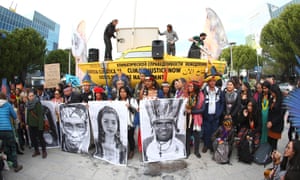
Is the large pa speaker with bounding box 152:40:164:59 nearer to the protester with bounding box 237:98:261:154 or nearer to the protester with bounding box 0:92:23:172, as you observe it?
the protester with bounding box 237:98:261:154

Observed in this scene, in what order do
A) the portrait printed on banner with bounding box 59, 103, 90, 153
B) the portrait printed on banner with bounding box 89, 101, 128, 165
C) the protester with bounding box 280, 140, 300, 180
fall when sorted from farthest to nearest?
the portrait printed on banner with bounding box 59, 103, 90, 153, the portrait printed on banner with bounding box 89, 101, 128, 165, the protester with bounding box 280, 140, 300, 180

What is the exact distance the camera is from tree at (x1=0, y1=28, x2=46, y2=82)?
28.5 meters

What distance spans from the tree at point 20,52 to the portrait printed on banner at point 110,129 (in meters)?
27.6

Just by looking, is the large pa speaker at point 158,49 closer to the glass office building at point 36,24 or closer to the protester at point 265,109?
the protester at point 265,109

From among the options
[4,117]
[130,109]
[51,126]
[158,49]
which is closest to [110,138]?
[130,109]

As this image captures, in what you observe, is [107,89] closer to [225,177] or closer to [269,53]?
[225,177]

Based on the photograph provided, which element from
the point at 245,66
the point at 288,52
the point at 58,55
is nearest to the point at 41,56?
the point at 58,55

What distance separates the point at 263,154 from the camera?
15.6 feet

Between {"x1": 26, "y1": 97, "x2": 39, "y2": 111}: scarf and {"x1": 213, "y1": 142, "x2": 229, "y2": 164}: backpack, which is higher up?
{"x1": 26, "y1": 97, "x2": 39, "y2": 111}: scarf

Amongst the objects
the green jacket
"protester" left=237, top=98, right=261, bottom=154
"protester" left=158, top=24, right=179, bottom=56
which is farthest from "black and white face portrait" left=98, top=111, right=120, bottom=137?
"protester" left=158, top=24, right=179, bottom=56

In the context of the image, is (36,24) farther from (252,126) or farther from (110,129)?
(252,126)

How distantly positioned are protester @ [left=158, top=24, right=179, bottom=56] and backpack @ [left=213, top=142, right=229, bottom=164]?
15.9 ft

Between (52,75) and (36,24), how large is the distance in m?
76.0

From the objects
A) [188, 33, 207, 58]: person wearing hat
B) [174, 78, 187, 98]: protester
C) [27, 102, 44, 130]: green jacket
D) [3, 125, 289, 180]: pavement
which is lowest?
[3, 125, 289, 180]: pavement
